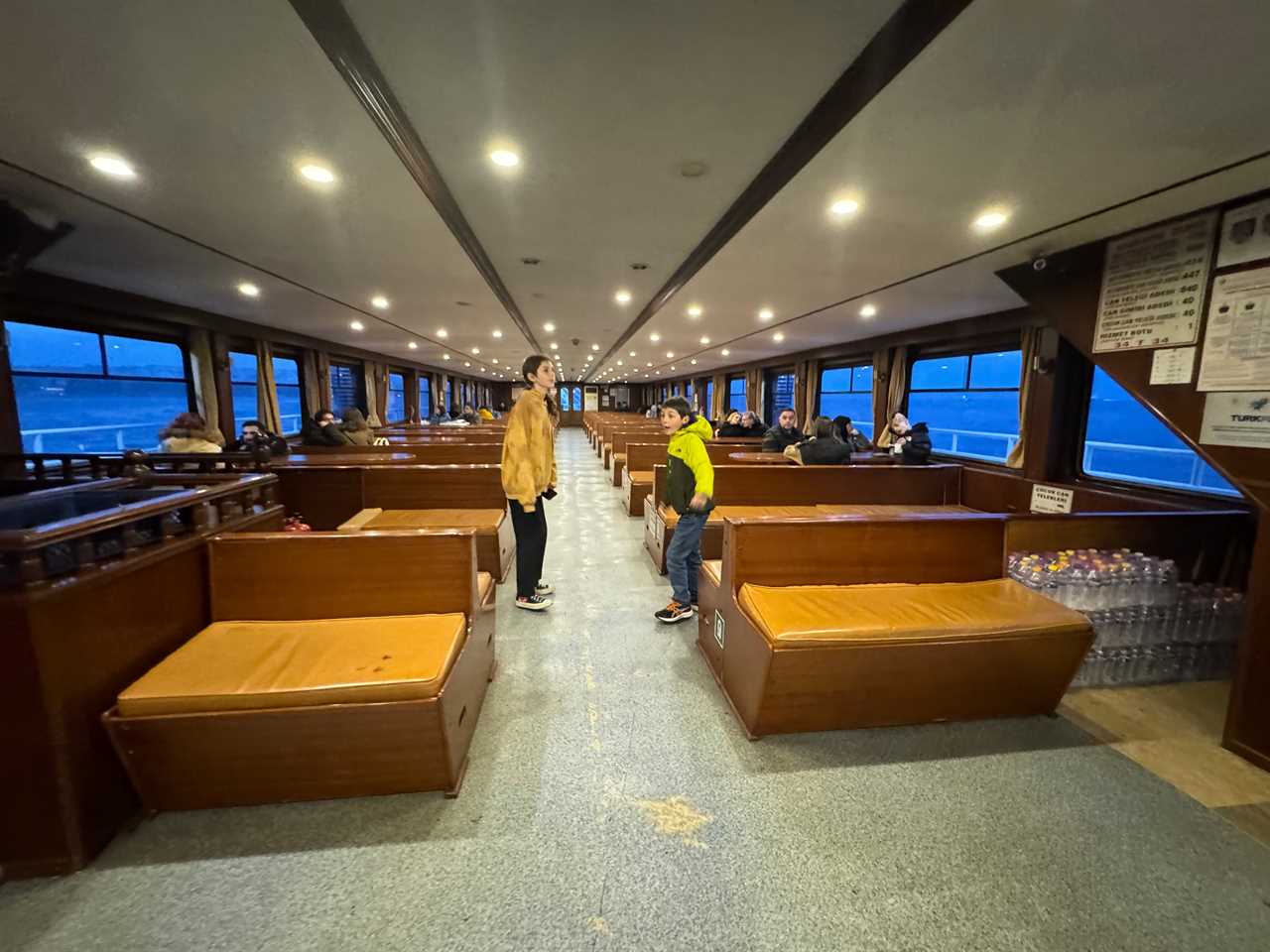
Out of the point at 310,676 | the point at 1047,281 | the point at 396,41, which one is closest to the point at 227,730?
the point at 310,676

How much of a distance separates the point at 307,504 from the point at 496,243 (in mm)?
2641

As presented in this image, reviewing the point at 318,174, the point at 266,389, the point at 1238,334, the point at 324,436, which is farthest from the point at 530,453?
the point at 266,389

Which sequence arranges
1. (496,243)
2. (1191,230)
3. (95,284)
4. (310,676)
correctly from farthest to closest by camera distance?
(95,284) < (496,243) < (1191,230) < (310,676)

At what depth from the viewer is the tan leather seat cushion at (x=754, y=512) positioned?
4.02m

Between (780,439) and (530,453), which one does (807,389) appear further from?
(530,453)

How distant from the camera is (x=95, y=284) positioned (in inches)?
177

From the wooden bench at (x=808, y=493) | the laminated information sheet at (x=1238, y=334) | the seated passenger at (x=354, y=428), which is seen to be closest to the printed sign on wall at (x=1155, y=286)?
the laminated information sheet at (x=1238, y=334)

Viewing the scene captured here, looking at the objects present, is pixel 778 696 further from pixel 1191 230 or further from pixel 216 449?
pixel 216 449

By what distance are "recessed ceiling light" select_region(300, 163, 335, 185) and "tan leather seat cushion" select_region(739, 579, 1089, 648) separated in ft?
9.46

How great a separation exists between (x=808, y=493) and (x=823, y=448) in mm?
493

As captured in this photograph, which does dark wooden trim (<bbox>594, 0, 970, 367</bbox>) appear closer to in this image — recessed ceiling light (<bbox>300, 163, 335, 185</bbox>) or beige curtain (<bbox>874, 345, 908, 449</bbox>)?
recessed ceiling light (<bbox>300, 163, 335, 185</bbox>)

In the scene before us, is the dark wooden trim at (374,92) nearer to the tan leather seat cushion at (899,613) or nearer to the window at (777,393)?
the tan leather seat cushion at (899,613)

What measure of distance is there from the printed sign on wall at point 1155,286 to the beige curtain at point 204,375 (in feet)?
29.1

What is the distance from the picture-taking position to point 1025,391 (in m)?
4.95
